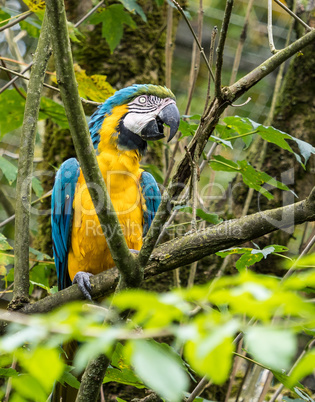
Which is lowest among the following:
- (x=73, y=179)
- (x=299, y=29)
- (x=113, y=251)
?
(x=73, y=179)

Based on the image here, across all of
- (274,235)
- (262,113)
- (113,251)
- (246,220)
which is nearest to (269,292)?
(113,251)

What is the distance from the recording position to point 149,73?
371 cm

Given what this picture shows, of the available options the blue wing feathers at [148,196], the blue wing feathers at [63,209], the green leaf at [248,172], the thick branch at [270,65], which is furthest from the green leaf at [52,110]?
the thick branch at [270,65]

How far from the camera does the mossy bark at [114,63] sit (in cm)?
358

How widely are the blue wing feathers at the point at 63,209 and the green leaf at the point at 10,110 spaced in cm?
47

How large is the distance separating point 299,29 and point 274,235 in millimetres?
1794

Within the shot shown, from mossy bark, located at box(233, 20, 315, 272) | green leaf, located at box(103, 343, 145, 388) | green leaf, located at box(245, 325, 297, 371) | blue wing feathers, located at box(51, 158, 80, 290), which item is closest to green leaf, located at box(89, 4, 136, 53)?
blue wing feathers, located at box(51, 158, 80, 290)

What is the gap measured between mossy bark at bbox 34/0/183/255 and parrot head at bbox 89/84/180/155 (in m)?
0.73

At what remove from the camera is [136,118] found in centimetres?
283

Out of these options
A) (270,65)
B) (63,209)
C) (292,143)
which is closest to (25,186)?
(63,209)

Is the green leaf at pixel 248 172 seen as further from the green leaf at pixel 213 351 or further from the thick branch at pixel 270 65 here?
the green leaf at pixel 213 351

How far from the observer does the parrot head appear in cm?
283

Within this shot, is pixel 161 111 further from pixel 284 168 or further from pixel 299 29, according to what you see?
pixel 299 29

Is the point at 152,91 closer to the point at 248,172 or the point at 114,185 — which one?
the point at 114,185
